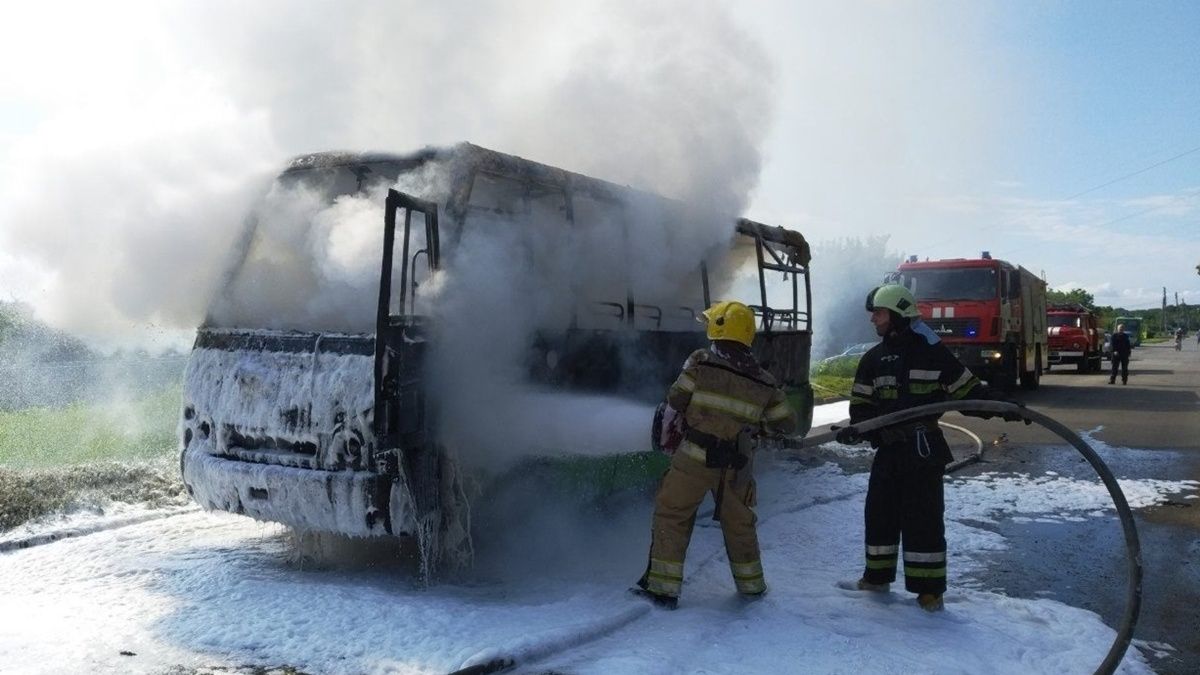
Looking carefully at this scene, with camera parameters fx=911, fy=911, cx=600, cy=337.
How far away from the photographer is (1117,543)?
632 centimetres

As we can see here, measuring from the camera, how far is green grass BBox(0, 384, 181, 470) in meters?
8.12

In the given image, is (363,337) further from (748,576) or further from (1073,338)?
(1073,338)

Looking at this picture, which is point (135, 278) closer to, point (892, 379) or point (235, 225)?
point (235, 225)

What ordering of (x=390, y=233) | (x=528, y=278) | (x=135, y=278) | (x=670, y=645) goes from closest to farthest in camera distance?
(x=670, y=645), (x=390, y=233), (x=528, y=278), (x=135, y=278)

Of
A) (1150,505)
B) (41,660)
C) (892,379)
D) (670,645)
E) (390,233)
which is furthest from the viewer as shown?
(1150,505)

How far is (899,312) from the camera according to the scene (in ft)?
16.4

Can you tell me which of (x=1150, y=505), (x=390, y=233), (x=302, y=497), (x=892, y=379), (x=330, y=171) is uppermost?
(x=330, y=171)

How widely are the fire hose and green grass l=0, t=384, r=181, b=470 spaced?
20.8 ft

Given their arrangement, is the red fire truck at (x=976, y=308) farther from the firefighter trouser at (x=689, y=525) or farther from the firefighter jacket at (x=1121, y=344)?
the firefighter trouser at (x=689, y=525)

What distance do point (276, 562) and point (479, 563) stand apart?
46.7 inches

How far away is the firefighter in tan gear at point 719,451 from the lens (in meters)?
4.65

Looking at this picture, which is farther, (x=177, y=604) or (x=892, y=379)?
(x=892, y=379)

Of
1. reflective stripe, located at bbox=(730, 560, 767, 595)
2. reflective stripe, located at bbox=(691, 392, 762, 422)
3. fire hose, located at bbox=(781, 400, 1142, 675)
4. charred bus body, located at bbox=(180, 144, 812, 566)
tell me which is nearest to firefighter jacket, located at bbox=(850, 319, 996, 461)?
fire hose, located at bbox=(781, 400, 1142, 675)

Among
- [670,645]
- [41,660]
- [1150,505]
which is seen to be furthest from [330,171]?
[1150,505]
